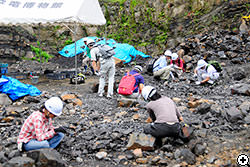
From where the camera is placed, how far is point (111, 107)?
6387 mm

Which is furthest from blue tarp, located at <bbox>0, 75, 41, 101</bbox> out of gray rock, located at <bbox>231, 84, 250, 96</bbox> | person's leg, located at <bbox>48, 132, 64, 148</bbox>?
gray rock, located at <bbox>231, 84, 250, 96</bbox>

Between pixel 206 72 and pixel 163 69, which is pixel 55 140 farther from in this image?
pixel 163 69

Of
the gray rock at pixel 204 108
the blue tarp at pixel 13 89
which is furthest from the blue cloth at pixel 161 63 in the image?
the blue tarp at pixel 13 89

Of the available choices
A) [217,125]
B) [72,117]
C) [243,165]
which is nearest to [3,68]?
[72,117]

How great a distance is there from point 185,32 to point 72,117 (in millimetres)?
11019

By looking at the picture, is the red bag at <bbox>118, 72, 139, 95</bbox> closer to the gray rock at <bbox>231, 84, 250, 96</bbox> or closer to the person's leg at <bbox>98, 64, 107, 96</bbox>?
the person's leg at <bbox>98, 64, 107, 96</bbox>

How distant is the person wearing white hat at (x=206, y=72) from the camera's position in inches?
304

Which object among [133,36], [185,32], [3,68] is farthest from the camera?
[133,36]

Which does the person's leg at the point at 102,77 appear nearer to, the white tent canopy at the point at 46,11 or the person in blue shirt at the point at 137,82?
the person in blue shirt at the point at 137,82

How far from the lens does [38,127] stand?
3445 mm

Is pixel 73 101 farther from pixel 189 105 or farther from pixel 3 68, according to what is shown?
pixel 3 68

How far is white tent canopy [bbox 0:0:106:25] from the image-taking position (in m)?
7.93

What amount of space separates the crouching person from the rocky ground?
0.19 m

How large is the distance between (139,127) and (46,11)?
598 centimetres
